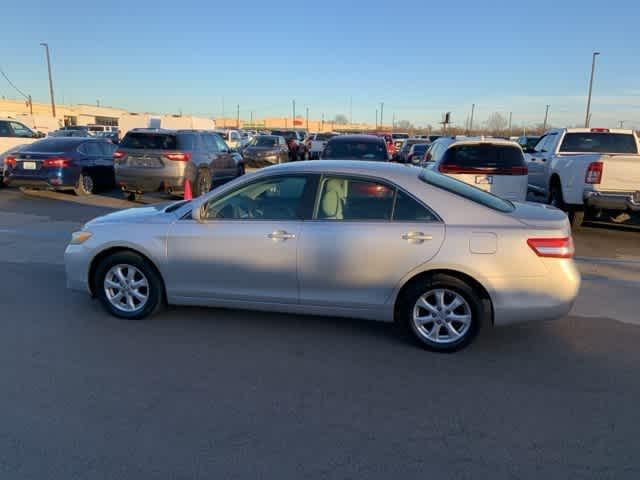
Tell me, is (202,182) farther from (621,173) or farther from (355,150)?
(621,173)

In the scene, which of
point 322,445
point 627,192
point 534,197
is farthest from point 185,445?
point 534,197

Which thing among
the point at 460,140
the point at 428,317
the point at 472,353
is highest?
the point at 460,140

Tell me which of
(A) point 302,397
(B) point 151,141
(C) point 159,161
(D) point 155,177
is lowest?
(A) point 302,397

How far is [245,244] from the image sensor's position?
4621mm

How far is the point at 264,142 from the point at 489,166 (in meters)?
17.1

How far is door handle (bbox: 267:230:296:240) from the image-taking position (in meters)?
4.52

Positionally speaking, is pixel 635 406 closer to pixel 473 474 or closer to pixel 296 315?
pixel 473 474

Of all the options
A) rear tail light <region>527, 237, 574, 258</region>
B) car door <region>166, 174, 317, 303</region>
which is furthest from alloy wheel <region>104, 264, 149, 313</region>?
rear tail light <region>527, 237, 574, 258</region>

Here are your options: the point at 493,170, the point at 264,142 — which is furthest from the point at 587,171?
the point at 264,142

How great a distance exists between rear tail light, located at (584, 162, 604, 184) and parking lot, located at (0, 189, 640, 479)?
12.7 feet

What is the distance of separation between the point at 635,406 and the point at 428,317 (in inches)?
62.7

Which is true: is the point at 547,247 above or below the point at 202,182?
above

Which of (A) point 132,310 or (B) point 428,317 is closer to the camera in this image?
(B) point 428,317

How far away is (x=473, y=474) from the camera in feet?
9.35
